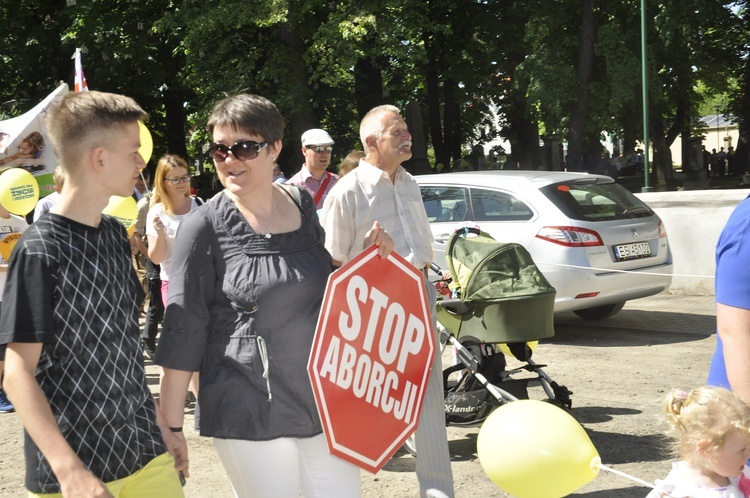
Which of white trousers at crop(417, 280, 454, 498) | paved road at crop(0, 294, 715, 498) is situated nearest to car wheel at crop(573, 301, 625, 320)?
paved road at crop(0, 294, 715, 498)

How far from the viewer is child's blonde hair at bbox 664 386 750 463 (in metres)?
2.72

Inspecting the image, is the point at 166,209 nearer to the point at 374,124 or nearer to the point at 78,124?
the point at 374,124

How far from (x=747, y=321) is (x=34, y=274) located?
1.99 metres

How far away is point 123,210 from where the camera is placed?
23.4ft

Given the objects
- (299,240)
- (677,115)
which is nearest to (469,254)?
(299,240)

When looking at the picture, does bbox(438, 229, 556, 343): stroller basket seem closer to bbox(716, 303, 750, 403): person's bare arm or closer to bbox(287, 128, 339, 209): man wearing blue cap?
bbox(287, 128, 339, 209): man wearing blue cap

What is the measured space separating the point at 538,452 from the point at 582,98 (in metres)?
23.2

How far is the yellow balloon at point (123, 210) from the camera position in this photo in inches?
276

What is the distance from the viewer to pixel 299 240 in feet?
9.66

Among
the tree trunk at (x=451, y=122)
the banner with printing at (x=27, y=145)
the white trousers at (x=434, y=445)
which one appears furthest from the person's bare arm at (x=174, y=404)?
the tree trunk at (x=451, y=122)

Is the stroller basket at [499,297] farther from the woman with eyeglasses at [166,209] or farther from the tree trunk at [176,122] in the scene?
the tree trunk at [176,122]

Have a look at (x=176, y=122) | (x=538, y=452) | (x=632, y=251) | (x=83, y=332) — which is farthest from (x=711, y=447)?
(x=176, y=122)

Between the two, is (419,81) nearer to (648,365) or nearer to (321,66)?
(321,66)

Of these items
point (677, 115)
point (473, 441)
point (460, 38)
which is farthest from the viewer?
point (677, 115)
